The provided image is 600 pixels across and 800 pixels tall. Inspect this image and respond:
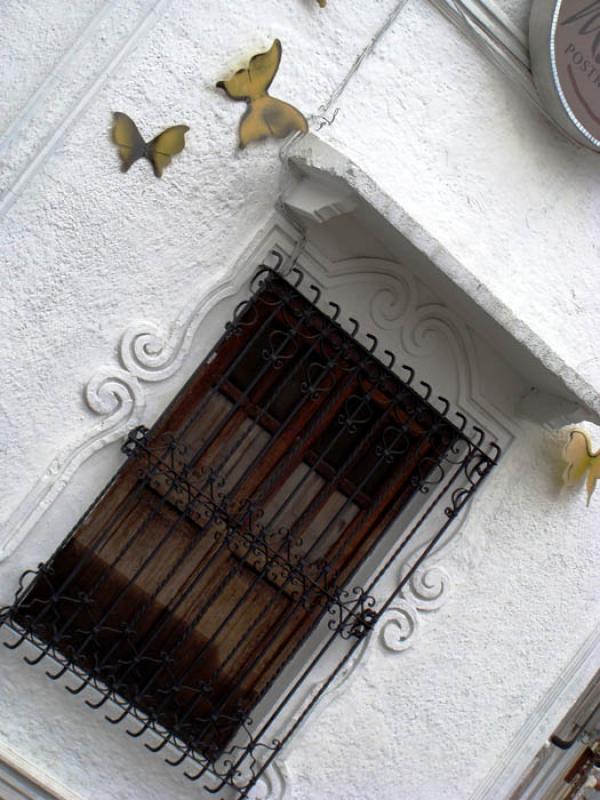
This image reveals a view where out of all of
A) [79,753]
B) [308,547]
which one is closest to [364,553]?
[308,547]

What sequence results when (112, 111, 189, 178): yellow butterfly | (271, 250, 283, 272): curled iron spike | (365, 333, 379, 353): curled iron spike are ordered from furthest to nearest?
(365, 333, 379, 353): curled iron spike → (271, 250, 283, 272): curled iron spike → (112, 111, 189, 178): yellow butterfly

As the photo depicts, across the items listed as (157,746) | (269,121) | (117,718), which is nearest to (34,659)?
(117,718)

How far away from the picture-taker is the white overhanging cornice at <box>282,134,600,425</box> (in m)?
4.02

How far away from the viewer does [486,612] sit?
15.8ft

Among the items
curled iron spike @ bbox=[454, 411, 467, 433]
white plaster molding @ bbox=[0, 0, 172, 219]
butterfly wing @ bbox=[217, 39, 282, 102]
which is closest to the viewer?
white plaster molding @ bbox=[0, 0, 172, 219]

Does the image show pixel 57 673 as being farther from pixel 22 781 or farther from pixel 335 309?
pixel 335 309

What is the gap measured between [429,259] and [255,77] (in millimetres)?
955

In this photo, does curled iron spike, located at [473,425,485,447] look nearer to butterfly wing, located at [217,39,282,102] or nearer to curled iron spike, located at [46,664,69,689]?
butterfly wing, located at [217,39,282,102]

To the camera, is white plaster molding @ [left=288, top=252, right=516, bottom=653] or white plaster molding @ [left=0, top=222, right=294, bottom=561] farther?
white plaster molding @ [left=288, top=252, right=516, bottom=653]

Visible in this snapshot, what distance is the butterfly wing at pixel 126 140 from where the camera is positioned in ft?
13.1

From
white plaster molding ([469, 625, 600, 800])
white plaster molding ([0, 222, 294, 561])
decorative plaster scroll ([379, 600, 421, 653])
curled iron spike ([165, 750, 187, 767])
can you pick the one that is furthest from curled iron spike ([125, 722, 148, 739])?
white plaster molding ([469, 625, 600, 800])

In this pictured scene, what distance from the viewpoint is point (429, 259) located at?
4.12m

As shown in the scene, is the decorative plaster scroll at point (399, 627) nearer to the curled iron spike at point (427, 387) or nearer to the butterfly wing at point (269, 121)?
the curled iron spike at point (427, 387)

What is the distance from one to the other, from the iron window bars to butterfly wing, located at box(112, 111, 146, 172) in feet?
2.20
